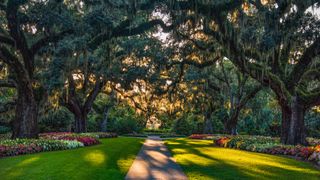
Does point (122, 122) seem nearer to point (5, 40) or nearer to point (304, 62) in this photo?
point (5, 40)

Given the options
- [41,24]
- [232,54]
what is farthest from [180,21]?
[41,24]

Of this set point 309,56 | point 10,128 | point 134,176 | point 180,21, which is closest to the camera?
point 134,176

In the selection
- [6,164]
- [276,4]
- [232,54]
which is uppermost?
[276,4]

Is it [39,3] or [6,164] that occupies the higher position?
[39,3]

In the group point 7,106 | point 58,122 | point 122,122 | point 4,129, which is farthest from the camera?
point 122,122

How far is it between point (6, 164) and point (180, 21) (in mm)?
8814

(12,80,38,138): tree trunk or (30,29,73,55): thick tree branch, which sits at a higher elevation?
(30,29,73,55): thick tree branch

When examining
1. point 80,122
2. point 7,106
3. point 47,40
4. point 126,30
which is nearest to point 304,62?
point 126,30

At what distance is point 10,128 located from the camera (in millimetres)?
34656

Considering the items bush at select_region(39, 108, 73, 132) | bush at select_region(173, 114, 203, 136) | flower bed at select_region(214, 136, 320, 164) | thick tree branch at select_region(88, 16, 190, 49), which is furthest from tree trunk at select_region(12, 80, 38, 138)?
bush at select_region(173, 114, 203, 136)

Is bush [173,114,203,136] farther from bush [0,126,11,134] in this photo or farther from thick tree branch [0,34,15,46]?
thick tree branch [0,34,15,46]

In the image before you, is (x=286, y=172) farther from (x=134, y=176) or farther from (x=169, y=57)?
(x=169, y=57)

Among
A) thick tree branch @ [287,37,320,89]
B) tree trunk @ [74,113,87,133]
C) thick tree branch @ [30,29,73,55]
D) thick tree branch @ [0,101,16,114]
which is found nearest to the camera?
thick tree branch @ [30,29,73,55]

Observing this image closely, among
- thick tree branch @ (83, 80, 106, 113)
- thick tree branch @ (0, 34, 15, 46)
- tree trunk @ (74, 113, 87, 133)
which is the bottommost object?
tree trunk @ (74, 113, 87, 133)
